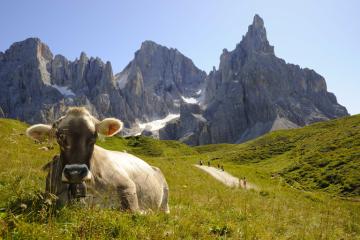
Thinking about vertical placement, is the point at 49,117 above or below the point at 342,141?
below

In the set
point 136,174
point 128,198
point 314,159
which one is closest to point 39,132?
point 128,198

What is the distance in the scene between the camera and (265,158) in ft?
335

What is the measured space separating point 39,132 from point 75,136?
4.78 ft

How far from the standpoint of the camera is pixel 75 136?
833cm

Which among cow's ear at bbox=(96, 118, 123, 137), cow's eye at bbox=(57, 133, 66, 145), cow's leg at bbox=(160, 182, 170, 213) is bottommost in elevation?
cow's leg at bbox=(160, 182, 170, 213)

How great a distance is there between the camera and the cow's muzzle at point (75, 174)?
7633 mm

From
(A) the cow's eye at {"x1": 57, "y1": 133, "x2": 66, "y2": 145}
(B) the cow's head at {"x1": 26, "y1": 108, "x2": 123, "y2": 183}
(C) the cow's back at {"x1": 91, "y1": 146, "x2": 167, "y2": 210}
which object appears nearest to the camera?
(B) the cow's head at {"x1": 26, "y1": 108, "x2": 123, "y2": 183}

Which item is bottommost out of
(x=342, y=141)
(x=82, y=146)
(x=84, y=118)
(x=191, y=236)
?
(x=191, y=236)

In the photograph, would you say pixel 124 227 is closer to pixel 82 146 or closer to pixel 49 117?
pixel 82 146

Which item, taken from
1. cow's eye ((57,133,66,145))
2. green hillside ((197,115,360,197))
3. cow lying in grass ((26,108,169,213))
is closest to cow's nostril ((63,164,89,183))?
cow lying in grass ((26,108,169,213))

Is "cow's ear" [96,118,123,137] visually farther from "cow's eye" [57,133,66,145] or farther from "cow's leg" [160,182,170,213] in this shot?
"cow's leg" [160,182,170,213]

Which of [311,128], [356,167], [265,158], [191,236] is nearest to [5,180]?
[191,236]

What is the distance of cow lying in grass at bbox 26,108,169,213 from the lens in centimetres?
809

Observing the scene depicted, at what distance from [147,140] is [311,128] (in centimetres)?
5598
